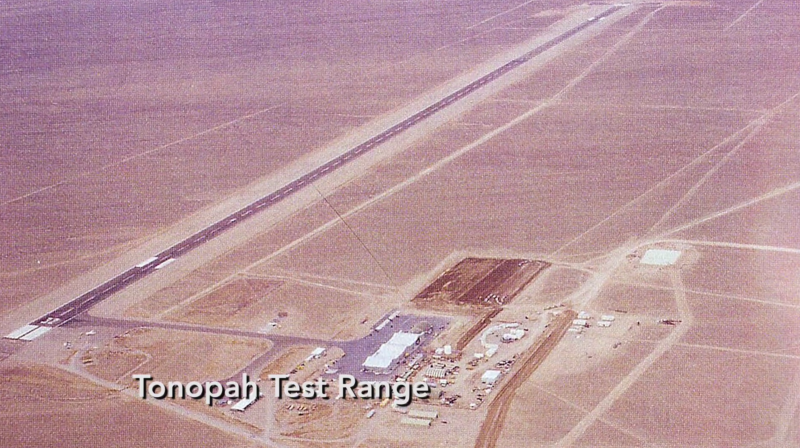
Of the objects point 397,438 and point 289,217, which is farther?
point 289,217

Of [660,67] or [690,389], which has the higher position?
[660,67]

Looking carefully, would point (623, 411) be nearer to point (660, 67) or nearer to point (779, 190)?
point (779, 190)

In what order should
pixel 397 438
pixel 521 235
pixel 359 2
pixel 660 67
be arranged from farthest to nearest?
pixel 359 2
pixel 660 67
pixel 521 235
pixel 397 438

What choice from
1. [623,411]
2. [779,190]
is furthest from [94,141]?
[623,411]

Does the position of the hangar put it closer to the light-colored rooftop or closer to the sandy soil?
the sandy soil

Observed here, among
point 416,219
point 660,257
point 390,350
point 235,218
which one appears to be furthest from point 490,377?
point 235,218

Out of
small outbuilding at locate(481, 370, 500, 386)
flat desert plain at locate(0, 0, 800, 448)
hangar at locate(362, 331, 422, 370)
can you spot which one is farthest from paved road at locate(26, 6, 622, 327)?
small outbuilding at locate(481, 370, 500, 386)
